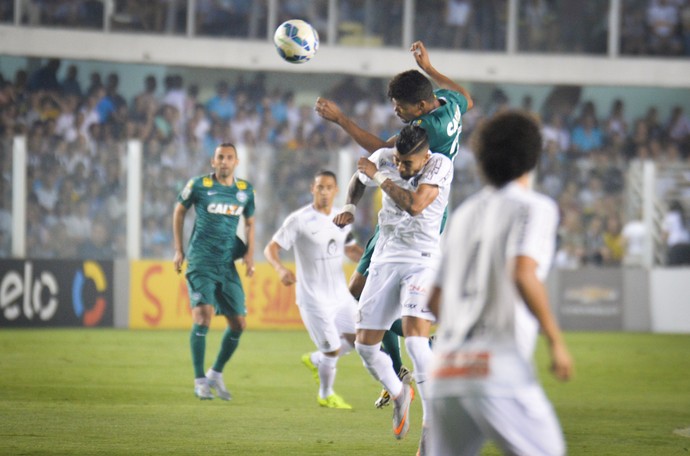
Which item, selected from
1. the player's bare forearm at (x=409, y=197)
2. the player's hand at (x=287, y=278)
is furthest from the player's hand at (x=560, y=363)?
the player's hand at (x=287, y=278)

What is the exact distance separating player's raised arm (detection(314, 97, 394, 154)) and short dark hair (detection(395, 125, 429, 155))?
410 mm

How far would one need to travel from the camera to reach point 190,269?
11594 millimetres

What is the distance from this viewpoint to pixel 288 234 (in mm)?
11672

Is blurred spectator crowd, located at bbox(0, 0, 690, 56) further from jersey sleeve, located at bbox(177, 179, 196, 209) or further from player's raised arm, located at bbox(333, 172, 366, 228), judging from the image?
player's raised arm, located at bbox(333, 172, 366, 228)

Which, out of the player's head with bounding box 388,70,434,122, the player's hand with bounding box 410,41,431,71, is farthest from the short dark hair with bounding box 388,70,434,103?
the player's hand with bounding box 410,41,431,71

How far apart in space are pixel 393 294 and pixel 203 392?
390 cm

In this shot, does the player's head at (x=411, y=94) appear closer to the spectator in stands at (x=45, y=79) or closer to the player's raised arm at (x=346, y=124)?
the player's raised arm at (x=346, y=124)

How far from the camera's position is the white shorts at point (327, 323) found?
36.4 ft

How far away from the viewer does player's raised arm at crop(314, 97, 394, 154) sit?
308 inches

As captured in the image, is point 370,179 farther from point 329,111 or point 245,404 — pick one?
point 245,404

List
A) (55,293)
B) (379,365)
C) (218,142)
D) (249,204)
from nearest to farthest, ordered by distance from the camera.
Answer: (379,365)
(249,204)
(55,293)
(218,142)

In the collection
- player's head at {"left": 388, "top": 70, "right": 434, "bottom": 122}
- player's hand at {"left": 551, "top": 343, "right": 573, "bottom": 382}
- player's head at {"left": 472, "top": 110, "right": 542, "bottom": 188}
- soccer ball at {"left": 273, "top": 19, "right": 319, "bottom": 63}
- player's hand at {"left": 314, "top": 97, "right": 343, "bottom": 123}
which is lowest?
player's hand at {"left": 551, "top": 343, "right": 573, "bottom": 382}

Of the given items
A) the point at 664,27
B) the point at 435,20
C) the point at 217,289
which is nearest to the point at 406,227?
the point at 217,289

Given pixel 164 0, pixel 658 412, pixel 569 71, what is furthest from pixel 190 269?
pixel 569 71
